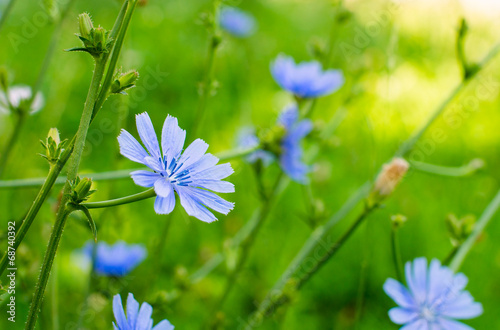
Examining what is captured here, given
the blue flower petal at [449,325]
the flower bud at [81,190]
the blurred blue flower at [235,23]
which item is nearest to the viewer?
the flower bud at [81,190]

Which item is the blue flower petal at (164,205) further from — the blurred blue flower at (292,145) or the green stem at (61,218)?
the blurred blue flower at (292,145)

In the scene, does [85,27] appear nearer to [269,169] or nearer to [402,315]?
[402,315]

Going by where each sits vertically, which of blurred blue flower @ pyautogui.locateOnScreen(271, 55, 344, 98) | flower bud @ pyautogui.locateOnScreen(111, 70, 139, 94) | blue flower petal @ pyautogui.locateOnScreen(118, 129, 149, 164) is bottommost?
blue flower petal @ pyautogui.locateOnScreen(118, 129, 149, 164)

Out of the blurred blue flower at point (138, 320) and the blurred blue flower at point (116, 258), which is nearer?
the blurred blue flower at point (138, 320)

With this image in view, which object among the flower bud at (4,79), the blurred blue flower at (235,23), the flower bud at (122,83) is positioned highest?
the blurred blue flower at (235,23)

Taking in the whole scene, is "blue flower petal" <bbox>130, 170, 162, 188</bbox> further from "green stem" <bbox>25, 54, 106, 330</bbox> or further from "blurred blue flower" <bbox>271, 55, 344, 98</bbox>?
"blurred blue flower" <bbox>271, 55, 344, 98</bbox>

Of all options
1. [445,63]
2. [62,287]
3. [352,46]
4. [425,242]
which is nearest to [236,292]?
[62,287]

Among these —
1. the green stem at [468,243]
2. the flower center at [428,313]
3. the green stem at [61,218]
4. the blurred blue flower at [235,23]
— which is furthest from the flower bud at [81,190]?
the blurred blue flower at [235,23]

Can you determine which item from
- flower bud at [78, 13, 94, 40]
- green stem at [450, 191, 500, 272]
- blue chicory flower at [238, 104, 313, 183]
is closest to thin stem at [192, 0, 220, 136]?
blue chicory flower at [238, 104, 313, 183]
